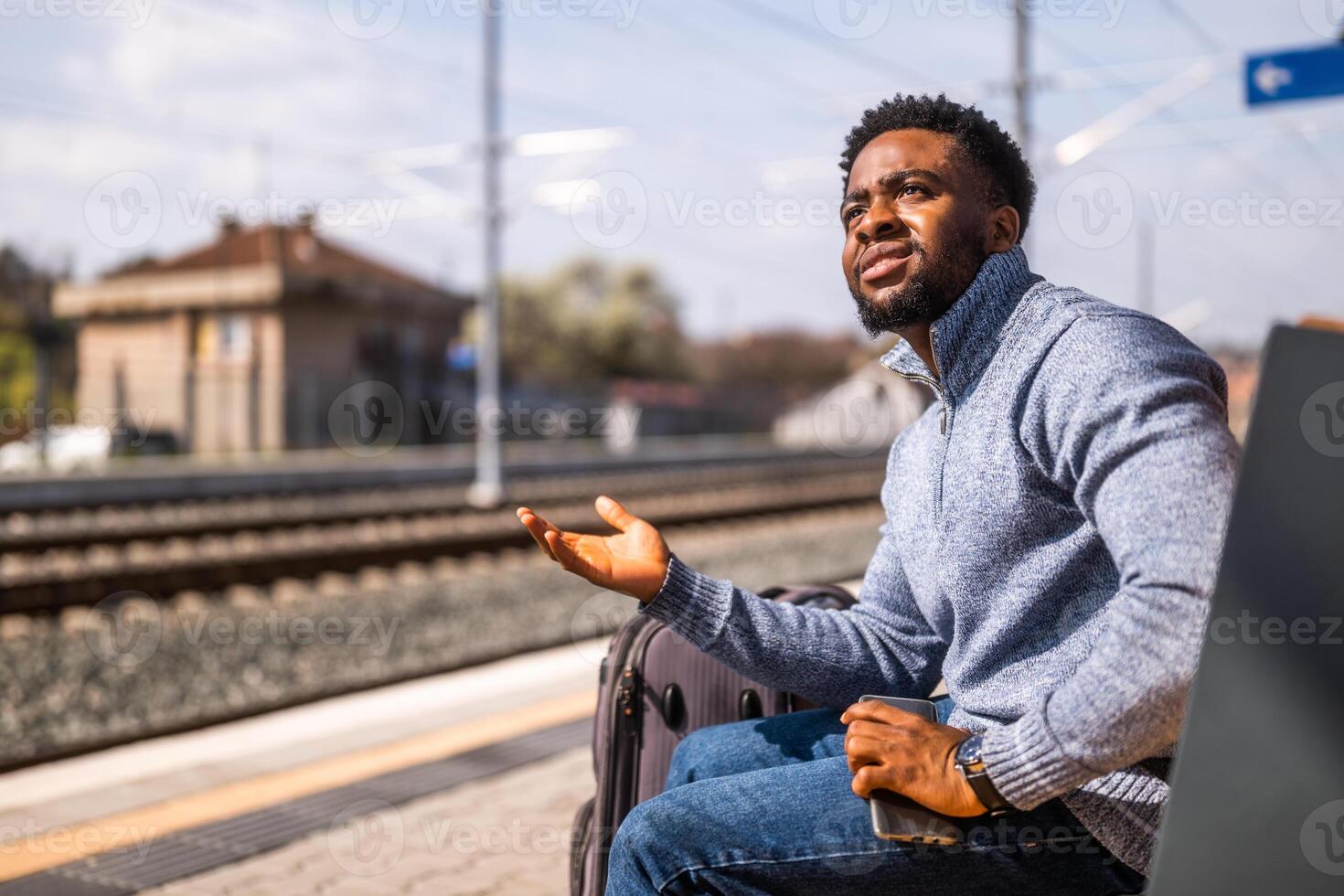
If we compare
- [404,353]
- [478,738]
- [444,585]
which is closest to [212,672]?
[478,738]

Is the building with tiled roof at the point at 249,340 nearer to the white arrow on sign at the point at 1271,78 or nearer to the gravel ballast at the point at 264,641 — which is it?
the gravel ballast at the point at 264,641

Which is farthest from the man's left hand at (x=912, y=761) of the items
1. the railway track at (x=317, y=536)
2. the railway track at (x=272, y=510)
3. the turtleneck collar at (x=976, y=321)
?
the railway track at (x=272, y=510)

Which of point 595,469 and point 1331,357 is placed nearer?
point 1331,357

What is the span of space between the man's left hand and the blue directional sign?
9.66 metres

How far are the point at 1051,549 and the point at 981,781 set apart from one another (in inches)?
13.1

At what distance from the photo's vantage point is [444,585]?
9969 mm

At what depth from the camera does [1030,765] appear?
161 cm

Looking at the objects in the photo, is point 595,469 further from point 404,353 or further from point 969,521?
point 969,521

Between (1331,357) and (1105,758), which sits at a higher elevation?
(1331,357)

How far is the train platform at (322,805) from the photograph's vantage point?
3.65 meters

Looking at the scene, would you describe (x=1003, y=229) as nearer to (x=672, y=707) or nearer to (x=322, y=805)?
(x=672, y=707)

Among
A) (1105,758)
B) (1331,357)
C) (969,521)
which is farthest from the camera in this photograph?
(969,521)

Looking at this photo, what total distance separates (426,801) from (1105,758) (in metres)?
3.28

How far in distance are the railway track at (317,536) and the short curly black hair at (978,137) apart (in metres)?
8.04
